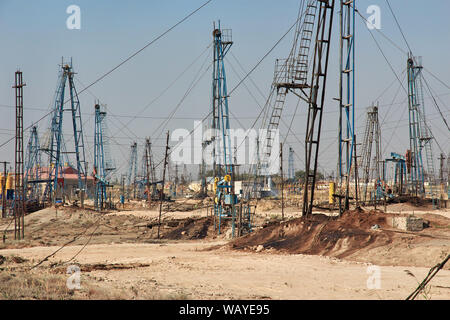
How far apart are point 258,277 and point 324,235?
6.34 m

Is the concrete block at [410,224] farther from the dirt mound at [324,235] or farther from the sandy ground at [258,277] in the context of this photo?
the sandy ground at [258,277]

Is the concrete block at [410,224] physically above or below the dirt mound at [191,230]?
above

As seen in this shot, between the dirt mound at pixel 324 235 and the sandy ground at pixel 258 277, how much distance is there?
114 cm

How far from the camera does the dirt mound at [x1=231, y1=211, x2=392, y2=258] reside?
741 inches

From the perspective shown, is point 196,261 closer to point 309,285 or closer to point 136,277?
point 136,277

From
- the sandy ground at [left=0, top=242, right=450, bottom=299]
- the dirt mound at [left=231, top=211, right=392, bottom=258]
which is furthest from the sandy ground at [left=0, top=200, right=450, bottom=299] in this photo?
the dirt mound at [left=231, top=211, right=392, bottom=258]

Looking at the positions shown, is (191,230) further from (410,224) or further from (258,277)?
(258,277)

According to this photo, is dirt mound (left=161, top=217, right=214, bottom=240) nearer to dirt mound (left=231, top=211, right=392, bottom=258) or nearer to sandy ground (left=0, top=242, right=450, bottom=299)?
dirt mound (left=231, top=211, right=392, bottom=258)

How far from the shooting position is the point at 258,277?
1481 centimetres

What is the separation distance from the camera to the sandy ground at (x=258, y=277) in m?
12.1

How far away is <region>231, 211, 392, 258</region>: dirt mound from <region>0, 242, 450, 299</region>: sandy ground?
1.14 m

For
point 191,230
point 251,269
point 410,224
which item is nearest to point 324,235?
point 410,224

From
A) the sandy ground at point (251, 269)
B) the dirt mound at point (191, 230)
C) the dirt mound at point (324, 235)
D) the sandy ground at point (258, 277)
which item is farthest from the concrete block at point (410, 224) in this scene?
the dirt mound at point (191, 230)
